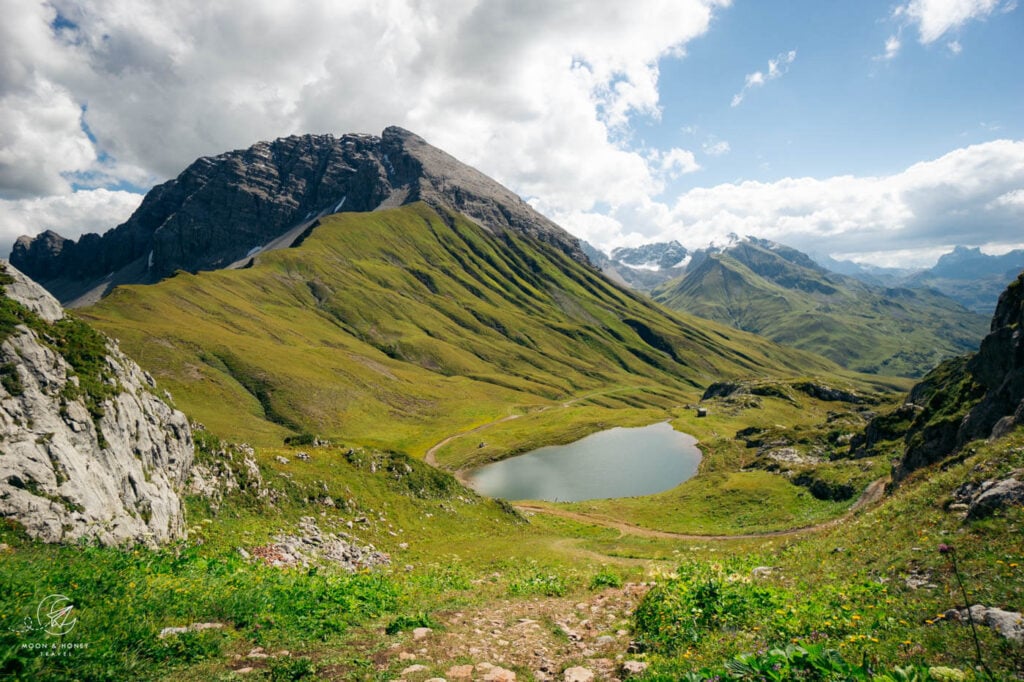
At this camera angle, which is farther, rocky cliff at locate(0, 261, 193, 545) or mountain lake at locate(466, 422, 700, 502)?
mountain lake at locate(466, 422, 700, 502)

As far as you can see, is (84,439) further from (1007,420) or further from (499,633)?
(1007,420)

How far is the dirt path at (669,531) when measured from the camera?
40.7 m

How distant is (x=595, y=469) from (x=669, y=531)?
172 feet

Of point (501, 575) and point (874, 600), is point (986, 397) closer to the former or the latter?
point (874, 600)

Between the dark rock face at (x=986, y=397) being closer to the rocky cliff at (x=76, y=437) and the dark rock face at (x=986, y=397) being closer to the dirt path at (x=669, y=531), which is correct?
the dirt path at (x=669, y=531)

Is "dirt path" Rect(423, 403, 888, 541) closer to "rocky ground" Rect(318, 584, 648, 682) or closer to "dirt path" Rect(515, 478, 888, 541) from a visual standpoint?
"dirt path" Rect(515, 478, 888, 541)

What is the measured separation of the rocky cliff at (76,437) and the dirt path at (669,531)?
142 feet

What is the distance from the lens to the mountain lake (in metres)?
91.6

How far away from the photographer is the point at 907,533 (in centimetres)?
1473

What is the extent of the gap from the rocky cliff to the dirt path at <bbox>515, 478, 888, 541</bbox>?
43.2m

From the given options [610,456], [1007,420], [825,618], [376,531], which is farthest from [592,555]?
[610,456]

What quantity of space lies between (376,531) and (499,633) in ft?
78.8

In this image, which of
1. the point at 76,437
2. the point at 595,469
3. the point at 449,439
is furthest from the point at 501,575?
the point at 449,439

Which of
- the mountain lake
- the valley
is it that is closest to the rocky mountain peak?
the valley
